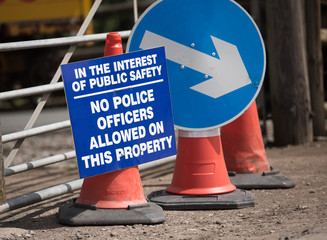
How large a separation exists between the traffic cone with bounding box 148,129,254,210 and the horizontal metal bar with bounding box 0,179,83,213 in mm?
592

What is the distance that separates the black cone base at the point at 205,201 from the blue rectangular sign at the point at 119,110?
1.18ft

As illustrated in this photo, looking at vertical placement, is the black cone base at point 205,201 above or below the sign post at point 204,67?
below

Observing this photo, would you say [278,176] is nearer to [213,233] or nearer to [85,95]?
[213,233]

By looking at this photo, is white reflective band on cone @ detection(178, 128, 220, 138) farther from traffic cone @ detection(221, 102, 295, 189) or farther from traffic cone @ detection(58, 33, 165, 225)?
traffic cone @ detection(221, 102, 295, 189)

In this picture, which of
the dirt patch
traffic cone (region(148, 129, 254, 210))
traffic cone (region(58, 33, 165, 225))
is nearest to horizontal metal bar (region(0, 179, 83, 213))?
the dirt patch

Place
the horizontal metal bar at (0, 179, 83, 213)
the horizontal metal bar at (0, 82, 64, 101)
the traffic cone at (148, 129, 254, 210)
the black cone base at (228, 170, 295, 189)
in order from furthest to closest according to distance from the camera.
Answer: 1. the black cone base at (228, 170, 295, 189)
2. the traffic cone at (148, 129, 254, 210)
3. the horizontal metal bar at (0, 82, 64, 101)
4. the horizontal metal bar at (0, 179, 83, 213)

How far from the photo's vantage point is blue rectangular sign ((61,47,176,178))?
3684 millimetres

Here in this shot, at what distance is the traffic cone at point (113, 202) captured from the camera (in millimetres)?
3775

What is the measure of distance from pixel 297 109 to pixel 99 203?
10.8 feet

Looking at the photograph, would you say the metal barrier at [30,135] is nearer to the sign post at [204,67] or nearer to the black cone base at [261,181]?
the sign post at [204,67]

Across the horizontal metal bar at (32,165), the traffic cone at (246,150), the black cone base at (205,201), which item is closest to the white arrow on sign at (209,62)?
the black cone base at (205,201)

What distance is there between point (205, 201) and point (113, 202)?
629 millimetres

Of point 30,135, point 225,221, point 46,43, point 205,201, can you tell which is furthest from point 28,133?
point 225,221

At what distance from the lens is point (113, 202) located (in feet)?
12.6
